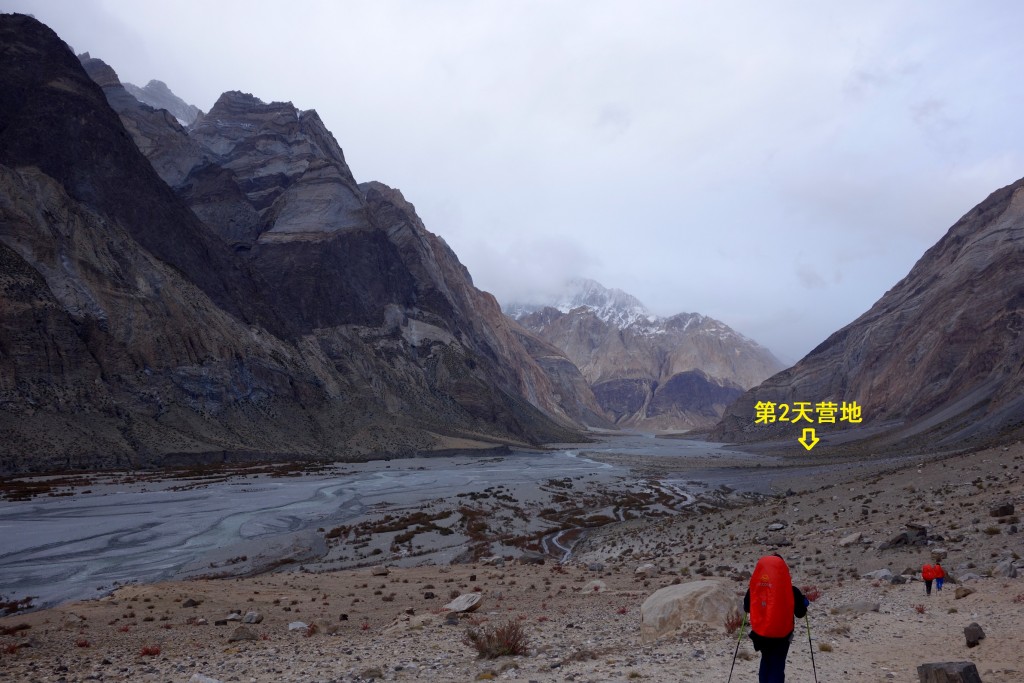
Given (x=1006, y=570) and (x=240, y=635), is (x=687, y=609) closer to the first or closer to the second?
(x=1006, y=570)

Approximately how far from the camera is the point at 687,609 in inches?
483

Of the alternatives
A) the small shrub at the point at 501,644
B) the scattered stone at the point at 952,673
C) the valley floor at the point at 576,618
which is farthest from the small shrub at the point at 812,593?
the scattered stone at the point at 952,673

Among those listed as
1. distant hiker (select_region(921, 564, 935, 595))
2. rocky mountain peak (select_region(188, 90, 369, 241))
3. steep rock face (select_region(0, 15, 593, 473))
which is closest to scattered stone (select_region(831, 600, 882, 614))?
distant hiker (select_region(921, 564, 935, 595))

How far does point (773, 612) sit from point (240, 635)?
11173 millimetres

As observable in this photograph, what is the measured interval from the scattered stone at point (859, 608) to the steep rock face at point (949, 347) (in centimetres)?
5423

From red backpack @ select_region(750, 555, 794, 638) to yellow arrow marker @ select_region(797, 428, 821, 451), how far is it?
114606mm

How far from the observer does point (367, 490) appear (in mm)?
56719

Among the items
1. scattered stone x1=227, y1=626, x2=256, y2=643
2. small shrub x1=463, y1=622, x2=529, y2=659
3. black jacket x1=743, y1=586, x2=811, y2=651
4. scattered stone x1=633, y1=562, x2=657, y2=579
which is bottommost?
scattered stone x1=633, y1=562, x2=657, y2=579

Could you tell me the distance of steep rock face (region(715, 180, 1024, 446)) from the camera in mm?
78750

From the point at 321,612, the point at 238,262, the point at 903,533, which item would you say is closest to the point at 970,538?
the point at 903,533

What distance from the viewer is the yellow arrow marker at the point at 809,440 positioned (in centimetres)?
11391

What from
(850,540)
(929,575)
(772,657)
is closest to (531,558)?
(850,540)

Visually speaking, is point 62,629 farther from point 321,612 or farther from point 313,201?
point 313,201

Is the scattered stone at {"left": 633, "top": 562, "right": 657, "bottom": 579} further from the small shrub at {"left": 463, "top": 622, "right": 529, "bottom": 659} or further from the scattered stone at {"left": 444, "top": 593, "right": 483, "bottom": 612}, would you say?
the small shrub at {"left": 463, "top": 622, "right": 529, "bottom": 659}
